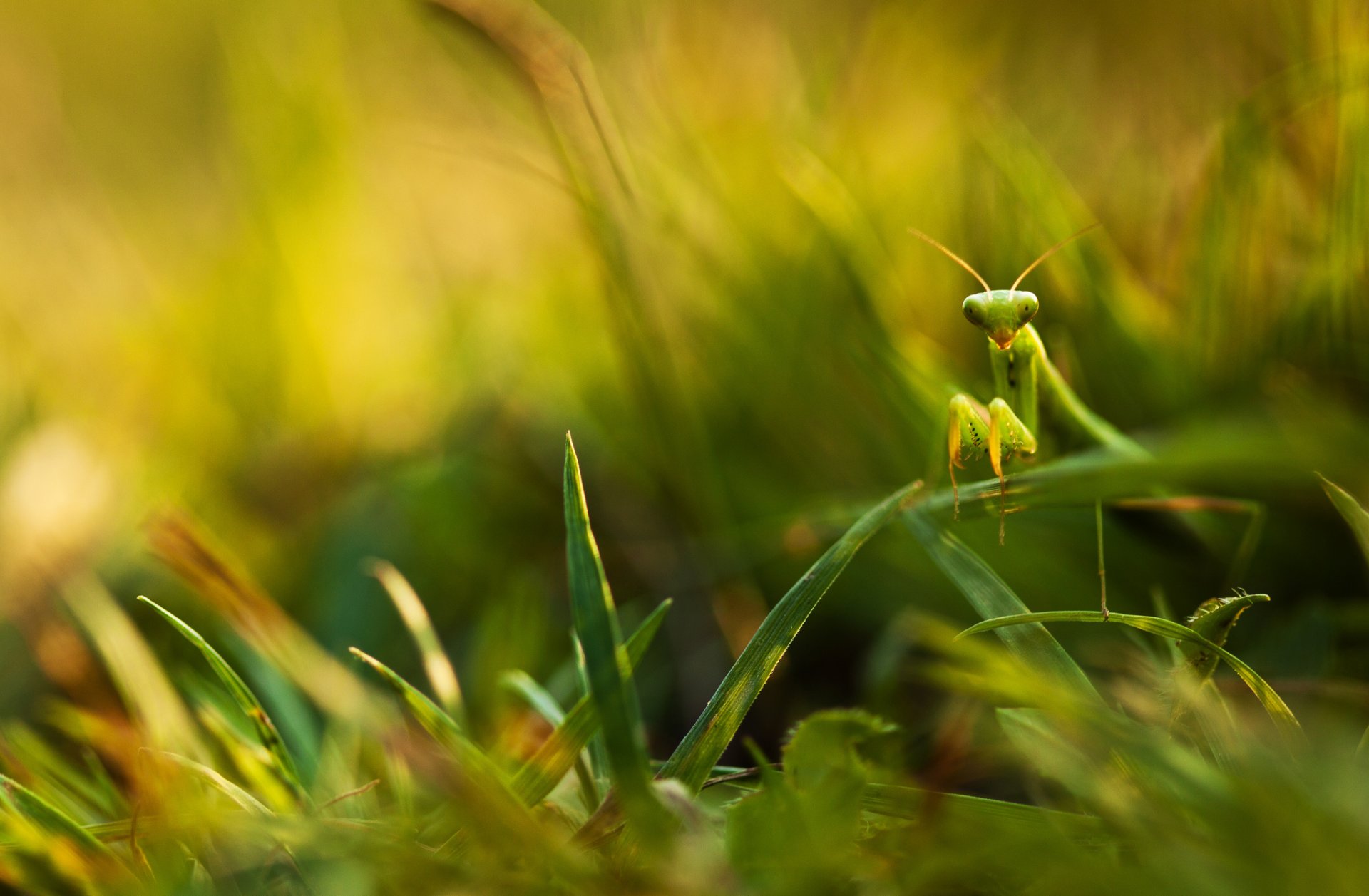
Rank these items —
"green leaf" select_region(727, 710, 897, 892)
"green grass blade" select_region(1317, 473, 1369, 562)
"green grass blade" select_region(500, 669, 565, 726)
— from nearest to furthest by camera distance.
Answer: "green leaf" select_region(727, 710, 897, 892), "green grass blade" select_region(1317, 473, 1369, 562), "green grass blade" select_region(500, 669, 565, 726)

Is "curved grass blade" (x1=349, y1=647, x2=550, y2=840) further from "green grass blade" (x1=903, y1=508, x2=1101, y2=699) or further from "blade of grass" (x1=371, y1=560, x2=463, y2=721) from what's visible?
"green grass blade" (x1=903, y1=508, x2=1101, y2=699)

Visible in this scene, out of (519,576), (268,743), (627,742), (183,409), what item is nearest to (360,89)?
(183,409)

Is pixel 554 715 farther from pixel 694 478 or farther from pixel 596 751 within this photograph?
pixel 694 478

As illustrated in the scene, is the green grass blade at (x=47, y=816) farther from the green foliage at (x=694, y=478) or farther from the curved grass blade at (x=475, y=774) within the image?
the curved grass blade at (x=475, y=774)

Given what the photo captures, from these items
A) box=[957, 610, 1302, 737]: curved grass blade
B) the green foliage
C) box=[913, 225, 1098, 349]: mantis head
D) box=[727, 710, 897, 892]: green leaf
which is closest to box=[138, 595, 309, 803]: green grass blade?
the green foliage

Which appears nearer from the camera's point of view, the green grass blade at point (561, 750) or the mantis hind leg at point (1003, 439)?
the green grass blade at point (561, 750)

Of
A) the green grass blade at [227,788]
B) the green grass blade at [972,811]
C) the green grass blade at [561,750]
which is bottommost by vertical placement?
the green grass blade at [972,811]

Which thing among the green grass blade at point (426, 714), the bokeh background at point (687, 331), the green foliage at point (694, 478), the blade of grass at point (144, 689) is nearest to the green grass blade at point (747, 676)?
the green foliage at point (694, 478)
